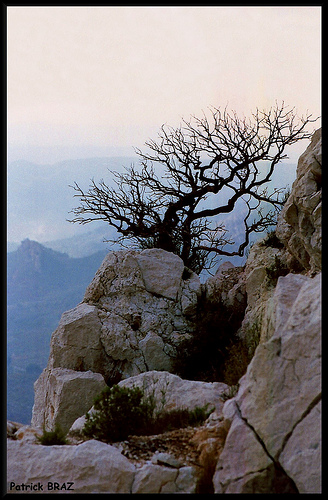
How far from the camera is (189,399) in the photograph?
8.15m

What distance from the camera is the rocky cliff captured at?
546 centimetres

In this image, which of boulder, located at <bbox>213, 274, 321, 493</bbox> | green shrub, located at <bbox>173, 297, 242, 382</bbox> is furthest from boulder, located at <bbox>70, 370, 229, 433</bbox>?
green shrub, located at <bbox>173, 297, 242, 382</bbox>

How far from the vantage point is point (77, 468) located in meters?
6.15

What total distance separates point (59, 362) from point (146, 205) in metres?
5.84

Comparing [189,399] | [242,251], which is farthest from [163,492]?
[242,251]

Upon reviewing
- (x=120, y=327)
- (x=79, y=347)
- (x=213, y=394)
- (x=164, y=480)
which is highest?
(x=120, y=327)

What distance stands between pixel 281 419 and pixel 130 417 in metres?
2.65

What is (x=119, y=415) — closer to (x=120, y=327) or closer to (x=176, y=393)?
(x=176, y=393)

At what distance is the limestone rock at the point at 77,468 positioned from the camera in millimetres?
6055

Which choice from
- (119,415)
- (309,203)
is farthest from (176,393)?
(309,203)

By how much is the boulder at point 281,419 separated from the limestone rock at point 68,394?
205 inches

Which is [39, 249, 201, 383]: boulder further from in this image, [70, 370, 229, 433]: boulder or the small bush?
the small bush

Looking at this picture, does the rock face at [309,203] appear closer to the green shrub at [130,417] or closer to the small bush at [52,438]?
the green shrub at [130,417]
